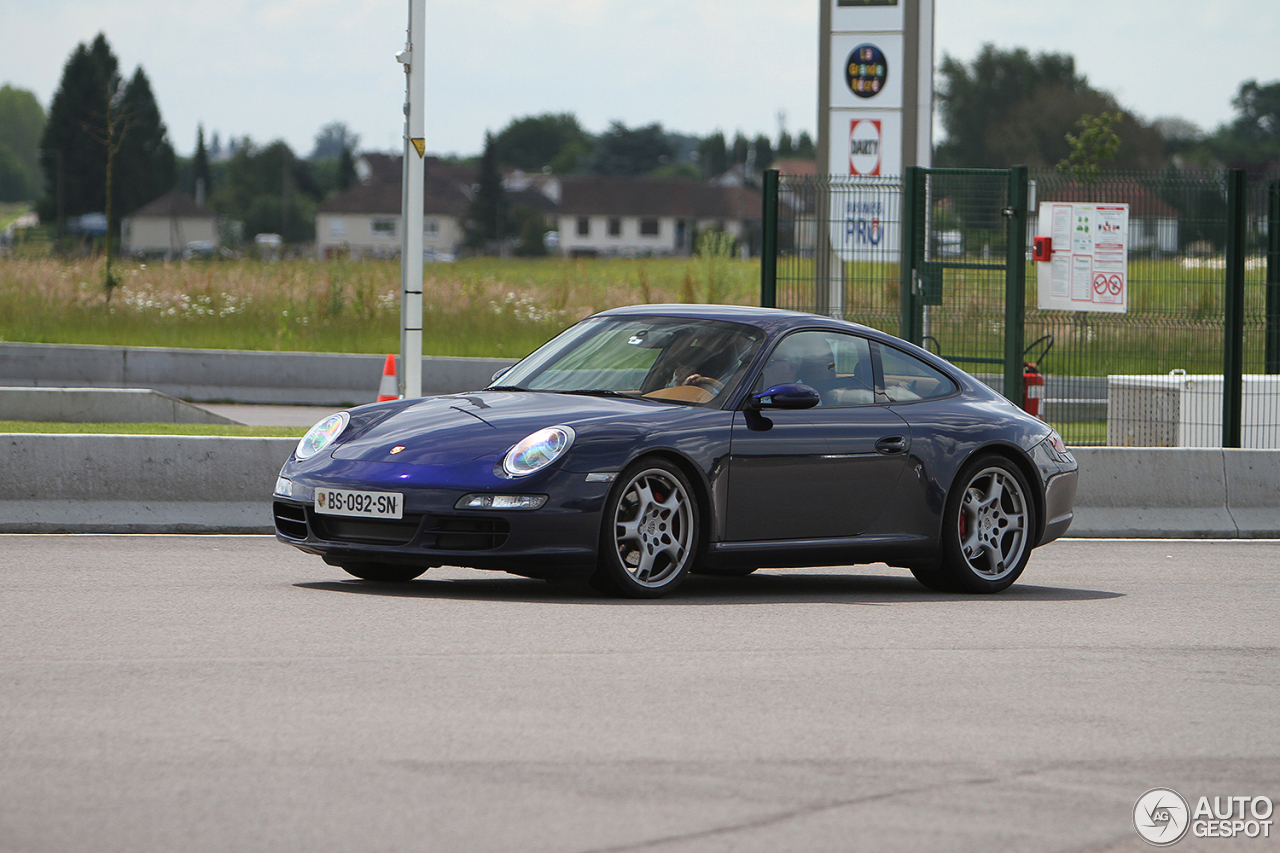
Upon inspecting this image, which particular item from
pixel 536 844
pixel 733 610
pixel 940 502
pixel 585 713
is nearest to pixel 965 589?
pixel 940 502

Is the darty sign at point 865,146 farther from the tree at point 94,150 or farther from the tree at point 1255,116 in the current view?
the tree at point 1255,116

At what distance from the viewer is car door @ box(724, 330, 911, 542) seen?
873 cm

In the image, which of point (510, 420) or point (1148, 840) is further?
point (510, 420)

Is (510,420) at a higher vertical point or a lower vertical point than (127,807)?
higher

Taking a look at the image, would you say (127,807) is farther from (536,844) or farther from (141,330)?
(141,330)

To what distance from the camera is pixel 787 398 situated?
28.6ft

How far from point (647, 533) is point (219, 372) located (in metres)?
16.6

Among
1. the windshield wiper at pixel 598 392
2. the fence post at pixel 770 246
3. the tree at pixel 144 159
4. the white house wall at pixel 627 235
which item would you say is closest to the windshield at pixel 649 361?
the windshield wiper at pixel 598 392

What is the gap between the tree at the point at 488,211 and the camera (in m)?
142

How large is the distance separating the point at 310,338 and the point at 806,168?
131m

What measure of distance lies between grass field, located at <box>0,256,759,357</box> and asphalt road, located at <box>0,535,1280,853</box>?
18.6m

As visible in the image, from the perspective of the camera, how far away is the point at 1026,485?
31.9 feet

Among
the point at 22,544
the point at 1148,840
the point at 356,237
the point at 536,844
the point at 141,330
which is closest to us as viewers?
the point at 536,844

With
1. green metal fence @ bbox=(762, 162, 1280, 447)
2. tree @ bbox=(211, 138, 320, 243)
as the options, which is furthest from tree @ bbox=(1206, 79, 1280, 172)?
green metal fence @ bbox=(762, 162, 1280, 447)
